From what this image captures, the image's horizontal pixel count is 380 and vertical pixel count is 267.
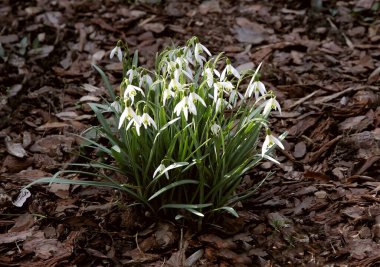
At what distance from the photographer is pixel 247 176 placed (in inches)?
114

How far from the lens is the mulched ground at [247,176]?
2502 mm

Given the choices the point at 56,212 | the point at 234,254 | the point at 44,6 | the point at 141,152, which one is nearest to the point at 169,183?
the point at 141,152

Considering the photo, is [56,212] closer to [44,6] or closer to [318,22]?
[44,6]

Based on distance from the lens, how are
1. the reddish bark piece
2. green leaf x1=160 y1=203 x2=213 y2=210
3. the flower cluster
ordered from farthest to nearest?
the reddish bark piece → green leaf x1=160 y1=203 x2=213 y2=210 → the flower cluster

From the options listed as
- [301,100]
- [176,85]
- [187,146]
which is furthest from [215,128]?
[301,100]

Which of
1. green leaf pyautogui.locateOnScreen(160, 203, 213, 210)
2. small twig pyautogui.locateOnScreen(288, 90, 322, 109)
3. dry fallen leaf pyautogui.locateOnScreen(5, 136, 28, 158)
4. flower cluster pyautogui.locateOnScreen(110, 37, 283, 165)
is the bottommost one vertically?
small twig pyautogui.locateOnScreen(288, 90, 322, 109)

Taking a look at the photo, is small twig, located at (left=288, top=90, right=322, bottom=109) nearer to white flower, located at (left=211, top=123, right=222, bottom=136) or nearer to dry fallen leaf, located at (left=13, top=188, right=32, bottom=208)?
white flower, located at (left=211, top=123, right=222, bottom=136)

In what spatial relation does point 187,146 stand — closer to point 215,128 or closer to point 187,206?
point 215,128

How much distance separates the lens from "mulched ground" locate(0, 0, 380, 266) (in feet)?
8.21

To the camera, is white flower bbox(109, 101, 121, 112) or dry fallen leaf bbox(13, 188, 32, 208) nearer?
white flower bbox(109, 101, 121, 112)

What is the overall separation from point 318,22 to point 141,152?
2.37 metres

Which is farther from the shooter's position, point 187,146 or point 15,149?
point 15,149

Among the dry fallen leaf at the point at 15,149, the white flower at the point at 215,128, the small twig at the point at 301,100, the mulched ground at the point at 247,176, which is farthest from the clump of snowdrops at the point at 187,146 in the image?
the small twig at the point at 301,100

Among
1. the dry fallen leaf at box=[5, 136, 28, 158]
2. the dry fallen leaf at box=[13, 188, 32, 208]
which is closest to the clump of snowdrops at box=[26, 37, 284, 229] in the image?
the dry fallen leaf at box=[13, 188, 32, 208]
